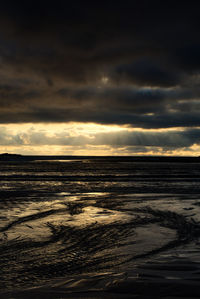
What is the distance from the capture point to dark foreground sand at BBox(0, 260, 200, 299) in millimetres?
4637

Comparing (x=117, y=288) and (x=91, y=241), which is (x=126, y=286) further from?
(x=91, y=241)

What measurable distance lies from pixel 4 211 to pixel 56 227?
4454 mm

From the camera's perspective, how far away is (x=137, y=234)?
904cm

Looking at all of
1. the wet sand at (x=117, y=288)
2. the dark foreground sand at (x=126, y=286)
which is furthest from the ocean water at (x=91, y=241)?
the wet sand at (x=117, y=288)

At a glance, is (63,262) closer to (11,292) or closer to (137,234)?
(11,292)

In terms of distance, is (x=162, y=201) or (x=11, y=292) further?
(x=162, y=201)

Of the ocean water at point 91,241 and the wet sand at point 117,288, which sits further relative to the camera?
the ocean water at point 91,241

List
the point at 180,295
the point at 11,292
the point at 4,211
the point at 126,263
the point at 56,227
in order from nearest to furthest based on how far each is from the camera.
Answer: the point at 180,295
the point at 11,292
the point at 126,263
the point at 56,227
the point at 4,211

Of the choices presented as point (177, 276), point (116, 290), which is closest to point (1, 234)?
point (116, 290)

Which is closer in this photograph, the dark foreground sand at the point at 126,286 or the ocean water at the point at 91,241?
the dark foreground sand at the point at 126,286

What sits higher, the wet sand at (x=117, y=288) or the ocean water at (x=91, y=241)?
the wet sand at (x=117, y=288)

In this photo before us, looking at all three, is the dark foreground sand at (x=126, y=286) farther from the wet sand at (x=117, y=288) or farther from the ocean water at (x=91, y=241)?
the ocean water at (x=91, y=241)

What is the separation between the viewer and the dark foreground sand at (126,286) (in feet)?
15.2

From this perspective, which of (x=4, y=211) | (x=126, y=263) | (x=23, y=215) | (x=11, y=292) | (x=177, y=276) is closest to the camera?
(x=11, y=292)
